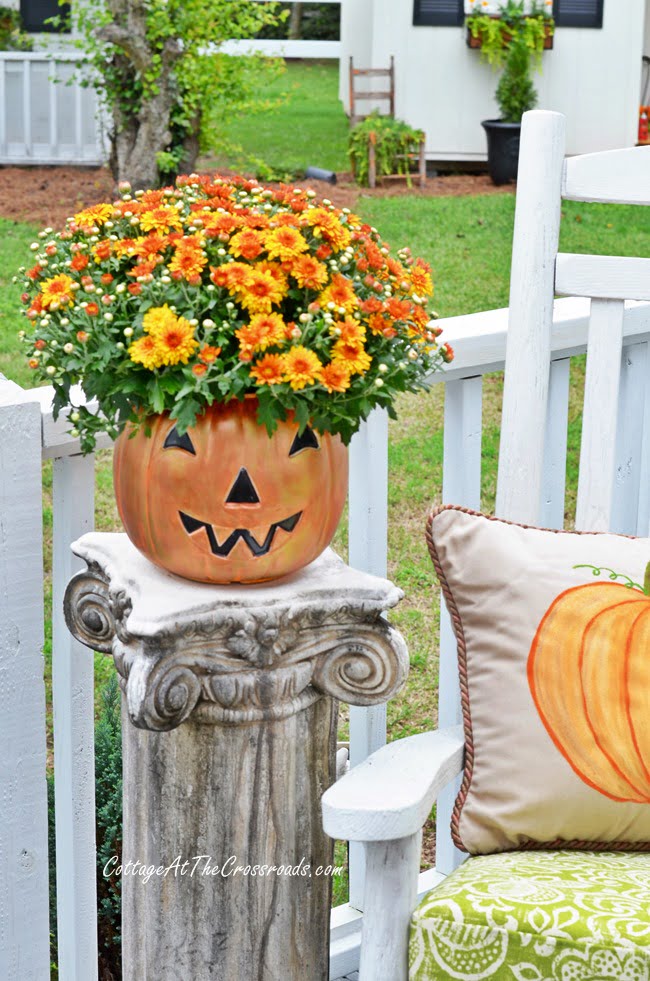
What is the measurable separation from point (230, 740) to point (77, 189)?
762 cm

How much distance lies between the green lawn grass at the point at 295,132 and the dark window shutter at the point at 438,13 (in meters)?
1.19

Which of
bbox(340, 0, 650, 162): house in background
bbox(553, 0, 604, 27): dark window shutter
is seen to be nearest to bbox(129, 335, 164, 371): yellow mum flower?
bbox(340, 0, 650, 162): house in background

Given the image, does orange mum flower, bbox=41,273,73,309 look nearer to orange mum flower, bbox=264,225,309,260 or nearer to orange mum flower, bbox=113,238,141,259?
orange mum flower, bbox=113,238,141,259

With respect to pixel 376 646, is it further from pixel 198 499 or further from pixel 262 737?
pixel 198 499

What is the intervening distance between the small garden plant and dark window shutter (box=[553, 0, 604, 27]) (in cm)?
148

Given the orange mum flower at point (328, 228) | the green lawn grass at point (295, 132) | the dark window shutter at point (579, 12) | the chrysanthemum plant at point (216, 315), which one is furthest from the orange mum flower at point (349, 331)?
the dark window shutter at point (579, 12)

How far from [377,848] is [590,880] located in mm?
245

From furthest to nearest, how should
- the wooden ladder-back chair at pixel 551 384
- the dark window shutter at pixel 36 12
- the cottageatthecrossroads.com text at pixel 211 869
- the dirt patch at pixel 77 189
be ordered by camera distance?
the dark window shutter at pixel 36 12, the dirt patch at pixel 77 189, the wooden ladder-back chair at pixel 551 384, the cottageatthecrossroads.com text at pixel 211 869

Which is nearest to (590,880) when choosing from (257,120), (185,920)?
(185,920)

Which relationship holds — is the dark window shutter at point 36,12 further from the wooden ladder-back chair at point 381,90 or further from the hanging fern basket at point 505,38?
the hanging fern basket at point 505,38

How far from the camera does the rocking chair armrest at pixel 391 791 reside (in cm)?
132

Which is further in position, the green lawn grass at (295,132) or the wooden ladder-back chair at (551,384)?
the green lawn grass at (295,132)

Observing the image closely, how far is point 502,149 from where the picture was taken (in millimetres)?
9453

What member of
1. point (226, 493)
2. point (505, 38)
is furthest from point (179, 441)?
point (505, 38)
